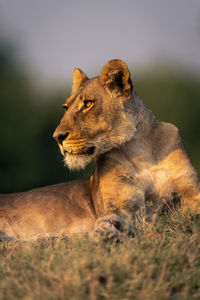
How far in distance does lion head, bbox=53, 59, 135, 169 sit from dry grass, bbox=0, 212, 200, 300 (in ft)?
4.46

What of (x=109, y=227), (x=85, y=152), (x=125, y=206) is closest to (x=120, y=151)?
(x=85, y=152)

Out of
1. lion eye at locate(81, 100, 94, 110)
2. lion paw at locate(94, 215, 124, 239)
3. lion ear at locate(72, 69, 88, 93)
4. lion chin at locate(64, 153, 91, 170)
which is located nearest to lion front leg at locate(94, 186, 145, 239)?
lion paw at locate(94, 215, 124, 239)

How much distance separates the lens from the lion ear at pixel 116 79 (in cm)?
504

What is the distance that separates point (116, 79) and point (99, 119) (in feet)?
1.60

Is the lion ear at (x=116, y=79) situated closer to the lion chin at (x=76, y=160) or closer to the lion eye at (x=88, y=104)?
the lion eye at (x=88, y=104)

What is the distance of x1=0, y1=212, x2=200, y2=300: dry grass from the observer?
9.29ft

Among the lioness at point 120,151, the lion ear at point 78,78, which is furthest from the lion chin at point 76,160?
the lion ear at point 78,78

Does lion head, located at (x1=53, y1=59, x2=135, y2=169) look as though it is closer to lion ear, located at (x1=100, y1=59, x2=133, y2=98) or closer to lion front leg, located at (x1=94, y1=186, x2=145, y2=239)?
lion ear, located at (x1=100, y1=59, x2=133, y2=98)

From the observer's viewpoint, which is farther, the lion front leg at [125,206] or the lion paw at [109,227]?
the lion front leg at [125,206]

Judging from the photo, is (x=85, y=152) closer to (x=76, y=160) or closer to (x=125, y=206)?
(x=76, y=160)

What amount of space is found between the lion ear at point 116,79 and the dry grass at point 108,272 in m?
1.84

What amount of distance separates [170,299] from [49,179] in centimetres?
1772

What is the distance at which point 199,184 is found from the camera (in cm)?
519

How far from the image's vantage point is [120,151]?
531cm
